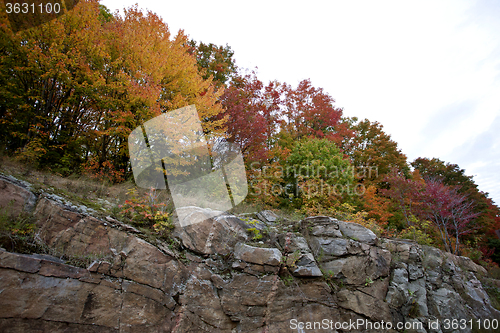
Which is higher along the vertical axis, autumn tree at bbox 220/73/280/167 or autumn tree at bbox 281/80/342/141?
autumn tree at bbox 281/80/342/141

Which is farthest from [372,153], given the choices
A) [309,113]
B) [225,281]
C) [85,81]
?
[85,81]

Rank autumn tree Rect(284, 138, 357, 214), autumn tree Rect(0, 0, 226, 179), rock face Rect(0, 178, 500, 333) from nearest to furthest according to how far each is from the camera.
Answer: rock face Rect(0, 178, 500, 333) → autumn tree Rect(0, 0, 226, 179) → autumn tree Rect(284, 138, 357, 214)

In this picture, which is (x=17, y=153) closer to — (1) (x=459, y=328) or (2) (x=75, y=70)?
(2) (x=75, y=70)

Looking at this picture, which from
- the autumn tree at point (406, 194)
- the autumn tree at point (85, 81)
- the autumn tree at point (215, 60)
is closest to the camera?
the autumn tree at point (85, 81)

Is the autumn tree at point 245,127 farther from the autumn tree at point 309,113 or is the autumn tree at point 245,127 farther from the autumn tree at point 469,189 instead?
the autumn tree at point 469,189

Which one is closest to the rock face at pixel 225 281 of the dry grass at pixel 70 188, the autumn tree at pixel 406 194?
the dry grass at pixel 70 188

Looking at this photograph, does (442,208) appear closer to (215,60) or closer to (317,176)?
(317,176)

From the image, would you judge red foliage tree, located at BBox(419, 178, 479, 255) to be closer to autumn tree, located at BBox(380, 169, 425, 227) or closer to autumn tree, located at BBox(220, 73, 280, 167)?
autumn tree, located at BBox(380, 169, 425, 227)

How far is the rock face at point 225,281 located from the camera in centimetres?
392

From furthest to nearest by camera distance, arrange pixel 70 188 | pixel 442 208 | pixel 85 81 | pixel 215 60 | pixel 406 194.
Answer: pixel 215 60 < pixel 406 194 < pixel 442 208 < pixel 85 81 < pixel 70 188

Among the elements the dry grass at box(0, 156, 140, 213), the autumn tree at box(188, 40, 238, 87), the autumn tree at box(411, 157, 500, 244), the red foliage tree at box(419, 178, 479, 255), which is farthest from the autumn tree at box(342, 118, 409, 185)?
the dry grass at box(0, 156, 140, 213)

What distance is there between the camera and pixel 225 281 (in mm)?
5320

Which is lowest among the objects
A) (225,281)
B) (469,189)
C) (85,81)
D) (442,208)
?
(225,281)

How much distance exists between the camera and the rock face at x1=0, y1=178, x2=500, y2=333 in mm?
3922
